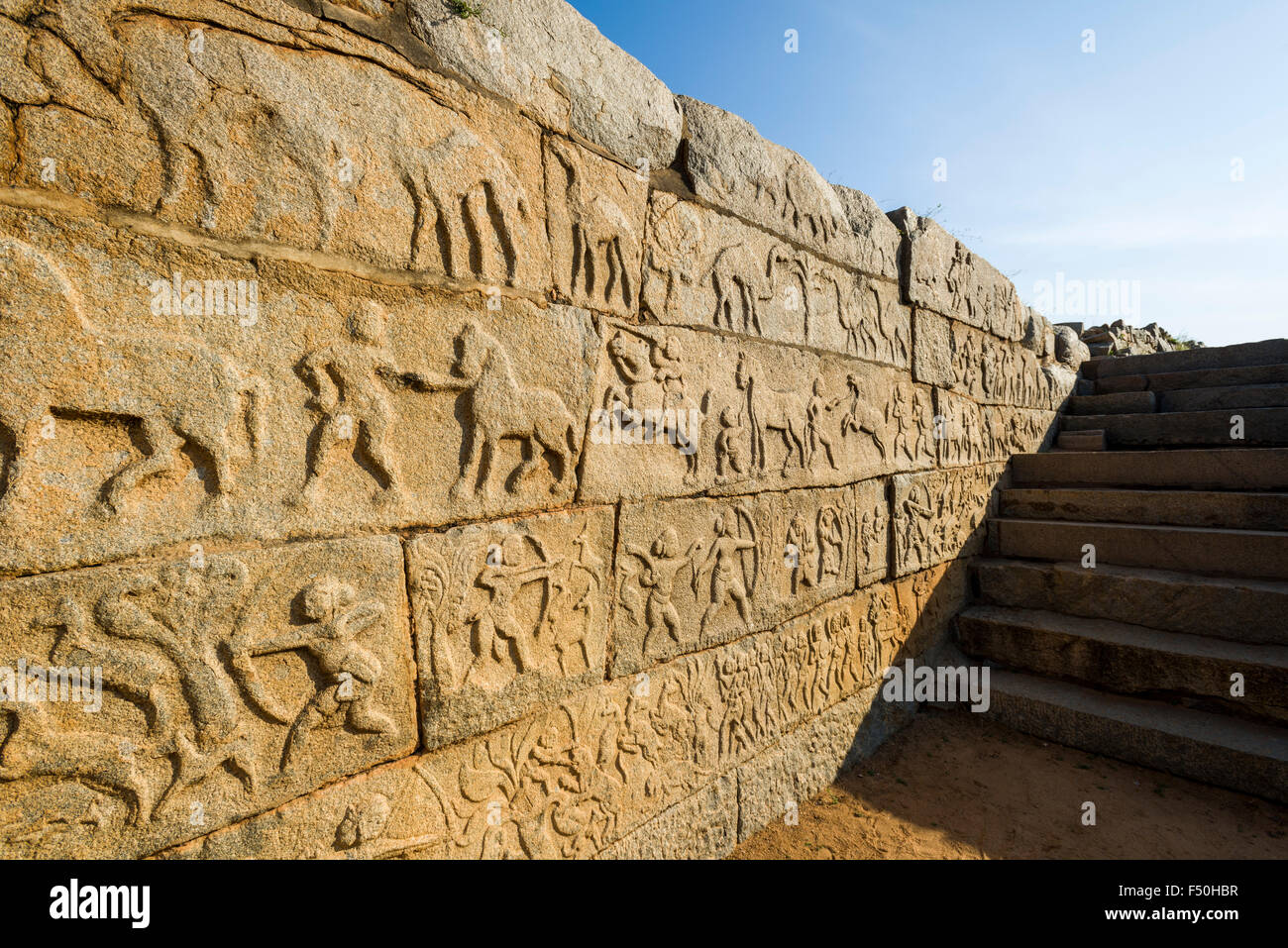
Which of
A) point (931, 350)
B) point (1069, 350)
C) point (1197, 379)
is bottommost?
point (1197, 379)

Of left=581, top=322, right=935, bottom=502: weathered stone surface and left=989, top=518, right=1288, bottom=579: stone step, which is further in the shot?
left=989, top=518, right=1288, bottom=579: stone step

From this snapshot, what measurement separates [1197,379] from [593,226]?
687cm

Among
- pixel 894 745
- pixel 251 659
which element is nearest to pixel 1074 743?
pixel 894 745

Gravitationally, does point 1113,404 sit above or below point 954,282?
below

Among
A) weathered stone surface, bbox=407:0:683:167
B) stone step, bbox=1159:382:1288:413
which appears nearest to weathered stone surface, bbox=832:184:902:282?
weathered stone surface, bbox=407:0:683:167

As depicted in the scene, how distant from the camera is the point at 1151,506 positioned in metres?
4.72

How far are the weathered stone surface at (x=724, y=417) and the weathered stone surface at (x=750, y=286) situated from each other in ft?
0.29

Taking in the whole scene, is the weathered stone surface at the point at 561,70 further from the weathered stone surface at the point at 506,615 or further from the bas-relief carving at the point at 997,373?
the bas-relief carving at the point at 997,373

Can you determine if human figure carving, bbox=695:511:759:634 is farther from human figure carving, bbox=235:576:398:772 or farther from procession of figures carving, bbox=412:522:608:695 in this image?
human figure carving, bbox=235:576:398:772

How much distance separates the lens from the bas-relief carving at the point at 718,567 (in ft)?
8.20

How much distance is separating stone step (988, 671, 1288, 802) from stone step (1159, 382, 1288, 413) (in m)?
3.30

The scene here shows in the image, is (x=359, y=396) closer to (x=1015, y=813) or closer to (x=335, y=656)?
(x=335, y=656)

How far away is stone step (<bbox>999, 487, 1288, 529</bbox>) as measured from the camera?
4277mm

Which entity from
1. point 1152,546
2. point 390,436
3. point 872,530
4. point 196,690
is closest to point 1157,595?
point 1152,546
